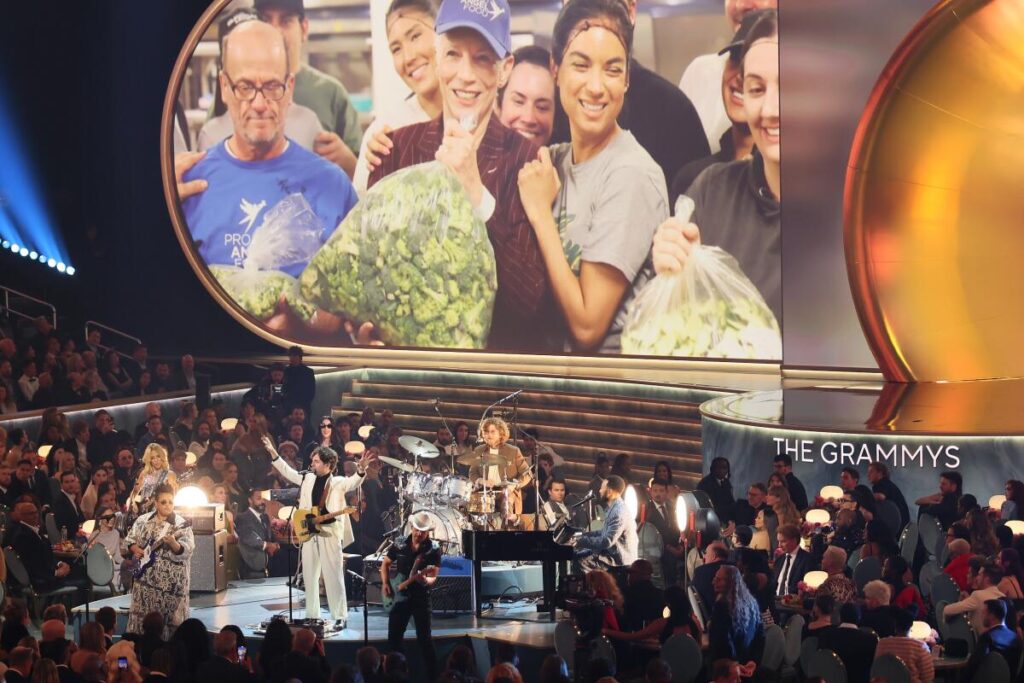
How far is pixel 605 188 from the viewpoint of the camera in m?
17.5

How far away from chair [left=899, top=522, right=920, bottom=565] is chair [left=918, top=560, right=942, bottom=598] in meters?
0.38

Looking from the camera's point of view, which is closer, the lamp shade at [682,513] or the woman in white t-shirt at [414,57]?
the lamp shade at [682,513]

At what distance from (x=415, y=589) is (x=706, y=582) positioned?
2122mm

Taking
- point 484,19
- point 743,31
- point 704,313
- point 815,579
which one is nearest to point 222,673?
point 815,579

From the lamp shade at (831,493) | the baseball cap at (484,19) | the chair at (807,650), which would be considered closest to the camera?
the chair at (807,650)

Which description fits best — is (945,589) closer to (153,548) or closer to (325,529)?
(325,529)

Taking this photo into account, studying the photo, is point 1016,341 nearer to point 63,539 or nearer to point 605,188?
point 605,188

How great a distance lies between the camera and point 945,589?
10.3m

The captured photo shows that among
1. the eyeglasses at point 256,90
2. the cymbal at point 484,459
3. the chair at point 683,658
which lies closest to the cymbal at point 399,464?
the cymbal at point 484,459

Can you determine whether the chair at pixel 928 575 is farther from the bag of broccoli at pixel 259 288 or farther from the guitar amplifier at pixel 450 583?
the bag of broccoli at pixel 259 288

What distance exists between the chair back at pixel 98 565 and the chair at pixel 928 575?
559 centimetres

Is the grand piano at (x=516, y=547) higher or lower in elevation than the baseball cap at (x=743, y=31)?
lower

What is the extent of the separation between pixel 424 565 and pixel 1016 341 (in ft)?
19.5

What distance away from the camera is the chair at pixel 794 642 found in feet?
30.8
